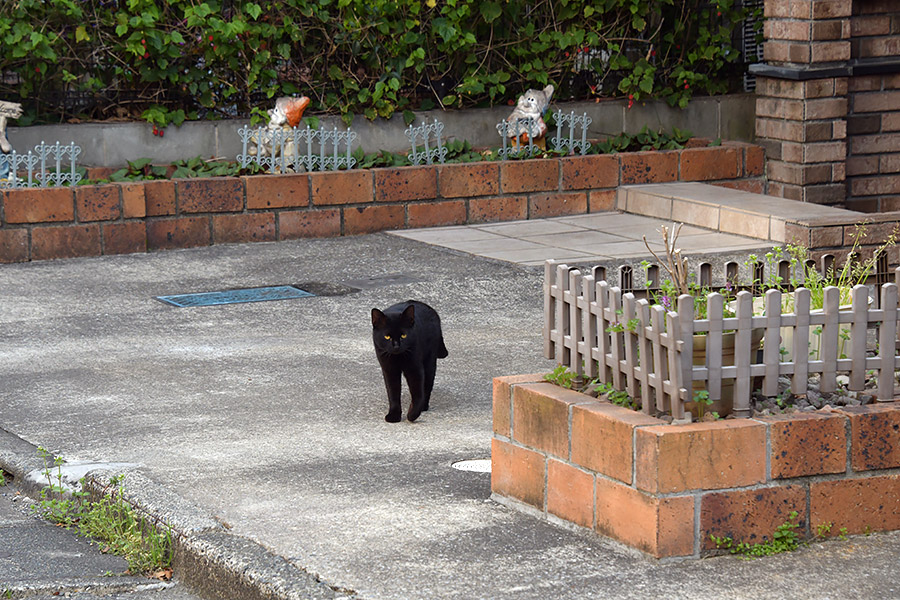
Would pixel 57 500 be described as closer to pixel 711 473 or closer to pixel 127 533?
pixel 127 533

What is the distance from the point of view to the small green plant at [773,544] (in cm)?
436

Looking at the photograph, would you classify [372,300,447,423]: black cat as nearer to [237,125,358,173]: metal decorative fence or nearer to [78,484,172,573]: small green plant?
[78,484,172,573]: small green plant

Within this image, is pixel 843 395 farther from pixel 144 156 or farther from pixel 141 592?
pixel 144 156

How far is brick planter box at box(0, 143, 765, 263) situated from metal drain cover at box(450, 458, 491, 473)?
5.85 meters

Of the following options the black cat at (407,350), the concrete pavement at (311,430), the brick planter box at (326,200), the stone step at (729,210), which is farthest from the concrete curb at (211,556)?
the stone step at (729,210)

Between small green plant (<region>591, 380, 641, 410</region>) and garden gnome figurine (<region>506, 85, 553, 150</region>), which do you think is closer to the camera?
small green plant (<region>591, 380, 641, 410</region>)

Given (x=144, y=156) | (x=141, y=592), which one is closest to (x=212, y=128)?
(x=144, y=156)

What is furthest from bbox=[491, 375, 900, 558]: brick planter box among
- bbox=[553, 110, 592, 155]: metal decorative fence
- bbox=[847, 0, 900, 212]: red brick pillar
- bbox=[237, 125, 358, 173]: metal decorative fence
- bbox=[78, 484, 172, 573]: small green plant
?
bbox=[847, 0, 900, 212]: red brick pillar

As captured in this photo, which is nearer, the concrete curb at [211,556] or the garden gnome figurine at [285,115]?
the concrete curb at [211,556]

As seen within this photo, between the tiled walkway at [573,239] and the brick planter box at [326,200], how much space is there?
190 mm

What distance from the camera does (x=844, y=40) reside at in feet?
38.8

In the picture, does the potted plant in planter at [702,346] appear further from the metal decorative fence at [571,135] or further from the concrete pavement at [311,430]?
the metal decorative fence at [571,135]

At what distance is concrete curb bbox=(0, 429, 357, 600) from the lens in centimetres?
413

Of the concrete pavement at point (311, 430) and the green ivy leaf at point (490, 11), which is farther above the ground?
the green ivy leaf at point (490, 11)
